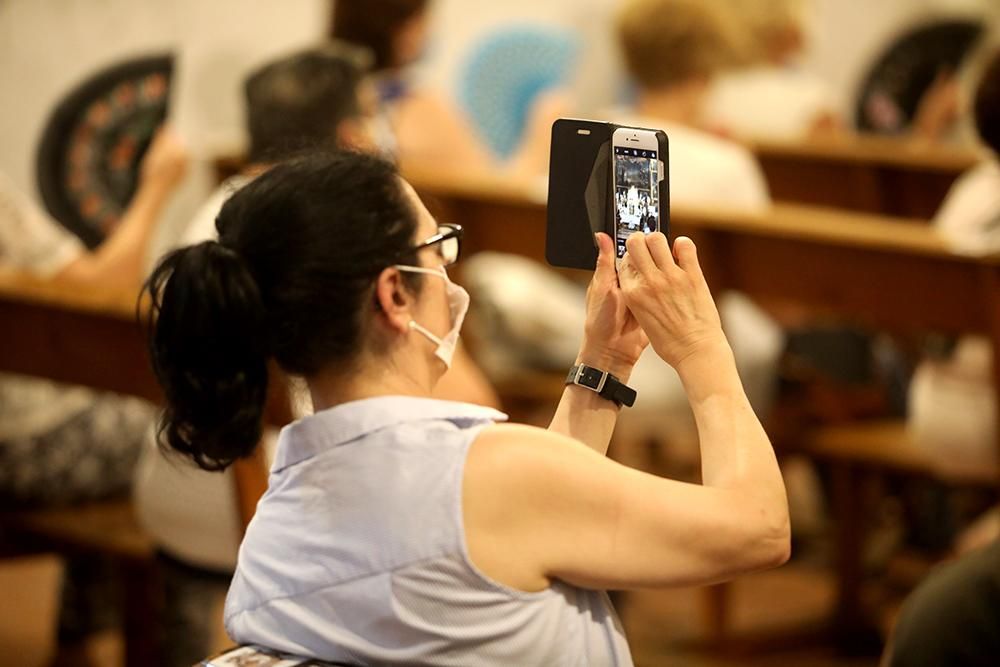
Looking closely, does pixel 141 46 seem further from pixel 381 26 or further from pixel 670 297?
pixel 670 297

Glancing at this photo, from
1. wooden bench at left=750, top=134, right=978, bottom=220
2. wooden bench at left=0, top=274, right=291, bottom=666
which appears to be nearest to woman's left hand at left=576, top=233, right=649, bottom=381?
wooden bench at left=0, top=274, right=291, bottom=666

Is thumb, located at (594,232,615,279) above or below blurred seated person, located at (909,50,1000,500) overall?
above

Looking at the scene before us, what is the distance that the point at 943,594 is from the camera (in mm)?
1736

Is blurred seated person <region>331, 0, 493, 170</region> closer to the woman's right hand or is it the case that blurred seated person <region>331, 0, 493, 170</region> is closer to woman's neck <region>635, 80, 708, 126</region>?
woman's neck <region>635, 80, 708, 126</region>

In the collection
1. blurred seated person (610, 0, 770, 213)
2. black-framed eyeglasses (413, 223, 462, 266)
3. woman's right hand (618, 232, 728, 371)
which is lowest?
blurred seated person (610, 0, 770, 213)

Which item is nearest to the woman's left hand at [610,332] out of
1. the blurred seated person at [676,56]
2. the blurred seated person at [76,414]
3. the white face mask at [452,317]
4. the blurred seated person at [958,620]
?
the white face mask at [452,317]

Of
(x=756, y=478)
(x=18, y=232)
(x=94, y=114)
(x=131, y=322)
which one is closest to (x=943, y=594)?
(x=756, y=478)

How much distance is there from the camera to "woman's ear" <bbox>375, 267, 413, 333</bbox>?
4.42 feet

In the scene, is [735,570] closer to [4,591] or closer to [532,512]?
[532,512]

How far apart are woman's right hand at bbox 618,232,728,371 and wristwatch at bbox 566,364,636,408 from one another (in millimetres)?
92

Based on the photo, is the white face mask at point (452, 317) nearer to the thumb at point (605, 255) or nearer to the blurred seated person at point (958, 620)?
the thumb at point (605, 255)

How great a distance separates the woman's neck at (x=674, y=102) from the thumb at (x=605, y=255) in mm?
2296

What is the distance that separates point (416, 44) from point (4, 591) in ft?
5.23

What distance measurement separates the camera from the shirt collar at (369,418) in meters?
1.29
